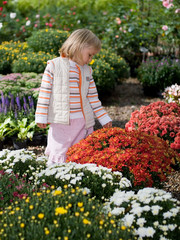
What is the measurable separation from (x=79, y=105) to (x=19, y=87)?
2.43m

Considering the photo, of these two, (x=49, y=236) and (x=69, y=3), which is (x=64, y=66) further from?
(x=69, y=3)

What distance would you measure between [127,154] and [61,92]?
1.01 m

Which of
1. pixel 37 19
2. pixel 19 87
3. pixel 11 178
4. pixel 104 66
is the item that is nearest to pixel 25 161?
pixel 11 178

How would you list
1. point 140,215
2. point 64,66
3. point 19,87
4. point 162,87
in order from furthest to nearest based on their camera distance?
point 162,87 < point 19,87 < point 64,66 < point 140,215

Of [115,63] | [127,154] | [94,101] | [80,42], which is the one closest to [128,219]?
[127,154]

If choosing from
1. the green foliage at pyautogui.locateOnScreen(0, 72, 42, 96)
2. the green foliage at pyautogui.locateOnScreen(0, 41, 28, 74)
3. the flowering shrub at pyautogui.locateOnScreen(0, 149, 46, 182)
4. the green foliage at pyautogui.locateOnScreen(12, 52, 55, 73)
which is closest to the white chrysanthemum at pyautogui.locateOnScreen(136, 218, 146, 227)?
the flowering shrub at pyautogui.locateOnScreen(0, 149, 46, 182)

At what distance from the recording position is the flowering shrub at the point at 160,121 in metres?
4.29

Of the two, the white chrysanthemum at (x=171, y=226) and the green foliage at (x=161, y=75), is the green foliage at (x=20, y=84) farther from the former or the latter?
the white chrysanthemum at (x=171, y=226)

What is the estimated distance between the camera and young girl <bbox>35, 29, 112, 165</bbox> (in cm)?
348

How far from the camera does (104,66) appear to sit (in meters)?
7.27

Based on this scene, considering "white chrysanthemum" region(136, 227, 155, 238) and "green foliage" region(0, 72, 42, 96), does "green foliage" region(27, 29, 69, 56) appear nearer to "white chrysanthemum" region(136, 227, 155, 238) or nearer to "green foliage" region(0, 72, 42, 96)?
"green foliage" region(0, 72, 42, 96)

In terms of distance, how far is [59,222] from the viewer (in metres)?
2.15

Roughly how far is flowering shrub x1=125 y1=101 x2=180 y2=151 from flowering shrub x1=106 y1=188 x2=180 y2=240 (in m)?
1.79

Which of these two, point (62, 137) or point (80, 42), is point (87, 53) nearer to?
point (80, 42)
